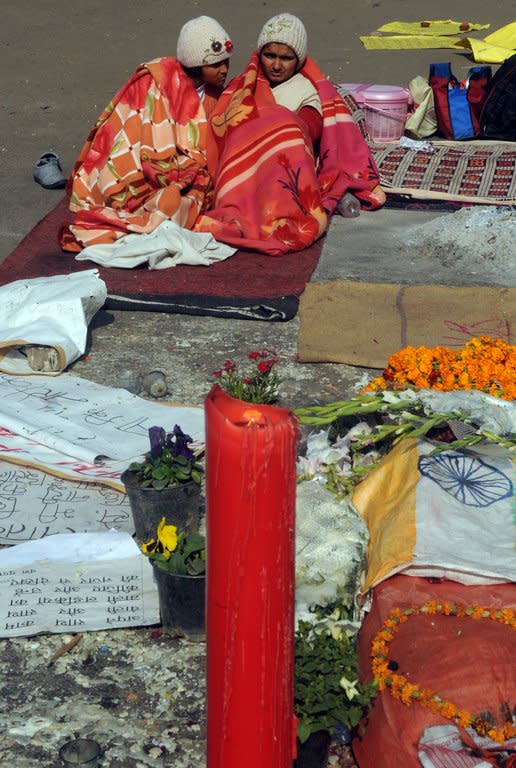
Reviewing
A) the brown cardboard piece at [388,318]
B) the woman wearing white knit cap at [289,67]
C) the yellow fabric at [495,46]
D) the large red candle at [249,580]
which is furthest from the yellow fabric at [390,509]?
the yellow fabric at [495,46]

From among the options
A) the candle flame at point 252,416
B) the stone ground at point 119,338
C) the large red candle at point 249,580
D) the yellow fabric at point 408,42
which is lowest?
the stone ground at point 119,338

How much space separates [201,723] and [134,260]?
10.9ft

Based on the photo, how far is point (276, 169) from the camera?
20.1 feet

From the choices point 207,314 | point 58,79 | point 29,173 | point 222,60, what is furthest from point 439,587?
point 58,79

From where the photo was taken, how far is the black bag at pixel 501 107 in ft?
24.2

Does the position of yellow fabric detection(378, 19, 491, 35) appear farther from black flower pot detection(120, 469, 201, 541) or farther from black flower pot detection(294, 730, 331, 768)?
black flower pot detection(294, 730, 331, 768)

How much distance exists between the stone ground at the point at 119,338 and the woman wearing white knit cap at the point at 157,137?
0.53 metres

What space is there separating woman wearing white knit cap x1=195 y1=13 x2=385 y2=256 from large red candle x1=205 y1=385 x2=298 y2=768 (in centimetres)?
434

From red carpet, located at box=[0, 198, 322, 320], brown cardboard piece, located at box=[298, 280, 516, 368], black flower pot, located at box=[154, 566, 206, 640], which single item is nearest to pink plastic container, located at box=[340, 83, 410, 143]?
red carpet, located at box=[0, 198, 322, 320]

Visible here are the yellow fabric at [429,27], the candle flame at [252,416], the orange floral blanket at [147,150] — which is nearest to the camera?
the candle flame at [252,416]

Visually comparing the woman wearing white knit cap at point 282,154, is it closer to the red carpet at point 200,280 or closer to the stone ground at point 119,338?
the red carpet at point 200,280

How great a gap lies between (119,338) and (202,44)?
226 centimetres

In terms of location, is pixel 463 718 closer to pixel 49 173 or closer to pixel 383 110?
pixel 49 173

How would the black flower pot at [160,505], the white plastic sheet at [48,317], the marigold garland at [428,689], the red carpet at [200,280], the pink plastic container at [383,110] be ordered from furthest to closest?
the pink plastic container at [383,110] → the red carpet at [200,280] → the white plastic sheet at [48,317] → the black flower pot at [160,505] → the marigold garland at [428,689]
